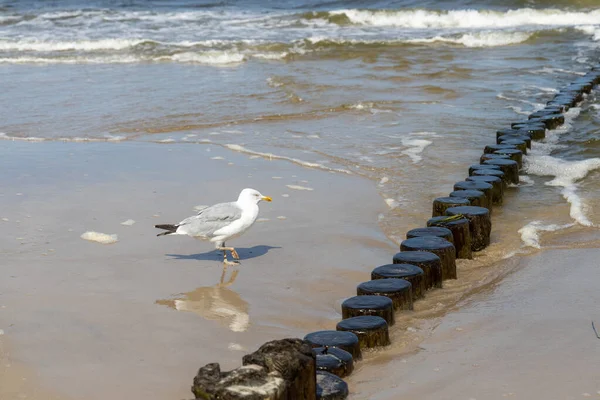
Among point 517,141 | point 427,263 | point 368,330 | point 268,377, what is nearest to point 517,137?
point 517,141

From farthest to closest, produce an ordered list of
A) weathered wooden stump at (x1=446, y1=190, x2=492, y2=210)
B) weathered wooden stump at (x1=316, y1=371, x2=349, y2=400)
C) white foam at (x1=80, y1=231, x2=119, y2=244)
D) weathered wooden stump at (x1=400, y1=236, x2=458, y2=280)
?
1. weathered wooden stump at (x1=446, y1=190, x2=492, y2=210)
2. white foam at (x1=80, y1=231, x2=119, y2=244)
3. weathered wooden stump at (x1=400, y1=236, x2=458, y2=280)
4. weathered wooden stump at (x1=316, y1=371, x2=349, y2=400)

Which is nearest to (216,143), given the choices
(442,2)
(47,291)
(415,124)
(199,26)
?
(415,124)

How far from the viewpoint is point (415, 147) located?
916cm

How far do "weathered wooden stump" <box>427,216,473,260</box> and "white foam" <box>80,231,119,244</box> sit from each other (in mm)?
2197

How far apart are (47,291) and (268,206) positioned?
2.35 meters

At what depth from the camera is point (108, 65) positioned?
17453 mm

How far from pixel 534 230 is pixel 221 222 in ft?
7.72

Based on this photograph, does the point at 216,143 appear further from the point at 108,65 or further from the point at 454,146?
the point at 108,65

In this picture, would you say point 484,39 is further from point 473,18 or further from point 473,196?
point 473,196

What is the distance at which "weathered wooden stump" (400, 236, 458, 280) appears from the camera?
17.4ft

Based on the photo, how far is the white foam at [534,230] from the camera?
20.1 ft

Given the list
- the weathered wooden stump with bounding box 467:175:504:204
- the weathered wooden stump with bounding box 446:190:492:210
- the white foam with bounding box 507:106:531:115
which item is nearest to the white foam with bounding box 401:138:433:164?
the weathered wooden stump with bounding box 467:175:504:204

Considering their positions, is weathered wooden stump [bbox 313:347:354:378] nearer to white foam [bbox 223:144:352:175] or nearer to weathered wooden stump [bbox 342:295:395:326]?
weathered wooden stump [bbox 342:295:395:326]

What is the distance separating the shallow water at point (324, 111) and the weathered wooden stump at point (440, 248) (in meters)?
0.09
